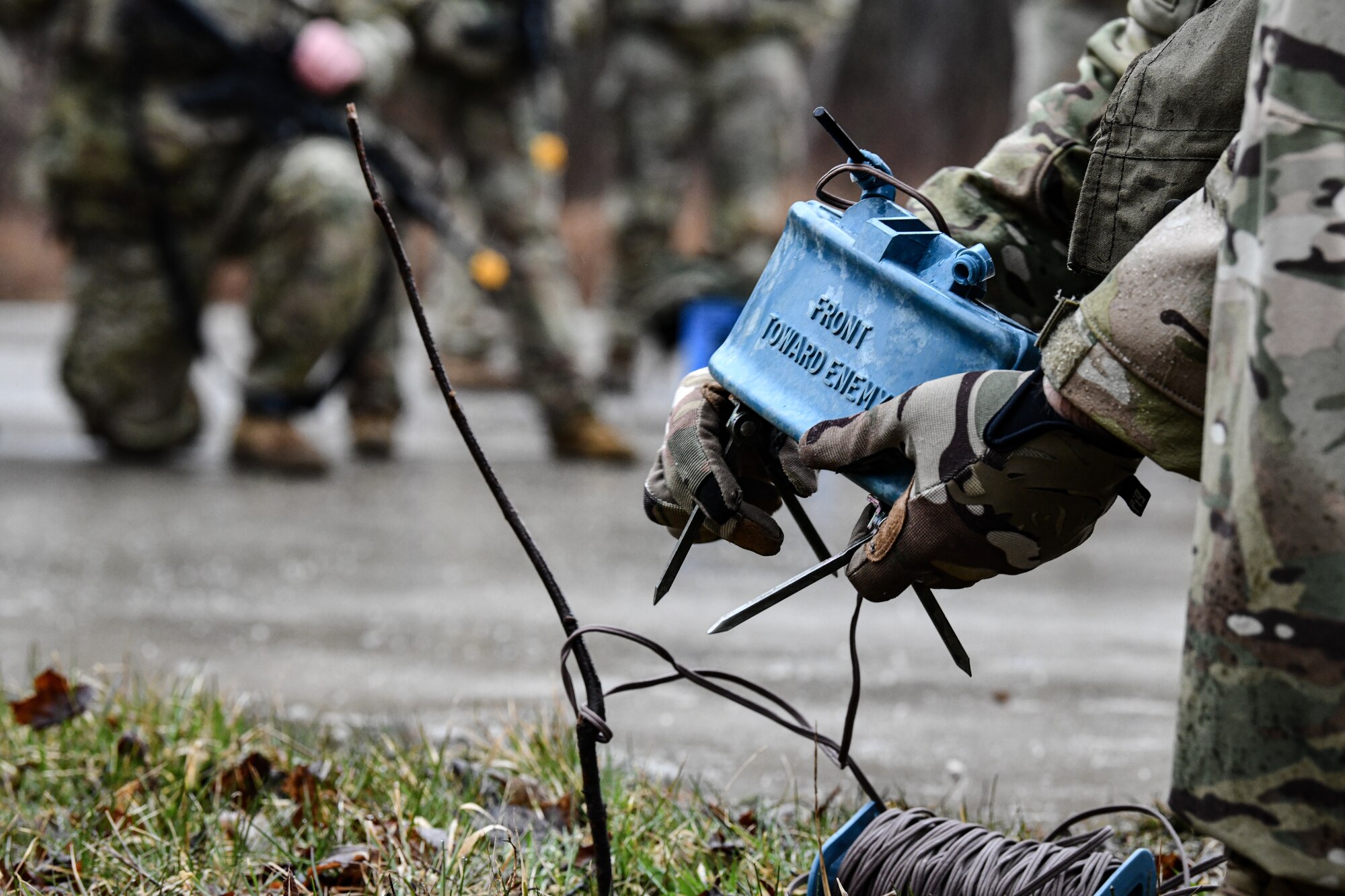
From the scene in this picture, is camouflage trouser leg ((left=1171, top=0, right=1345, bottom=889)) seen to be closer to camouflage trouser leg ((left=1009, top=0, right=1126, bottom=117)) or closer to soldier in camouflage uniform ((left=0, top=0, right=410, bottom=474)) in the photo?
soldier in camouflage uniform ((left=0, top=0, right=410, bottom=474))

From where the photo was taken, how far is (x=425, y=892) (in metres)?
1.67

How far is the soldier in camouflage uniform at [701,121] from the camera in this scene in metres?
8.16

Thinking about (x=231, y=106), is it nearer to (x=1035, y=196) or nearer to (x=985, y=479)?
(x=1035, y=196)

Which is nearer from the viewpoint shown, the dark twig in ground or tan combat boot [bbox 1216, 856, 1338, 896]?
tan combat boot [bbox 1216, 856, 1338, 896]

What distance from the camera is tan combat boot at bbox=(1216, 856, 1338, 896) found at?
3.97 feet

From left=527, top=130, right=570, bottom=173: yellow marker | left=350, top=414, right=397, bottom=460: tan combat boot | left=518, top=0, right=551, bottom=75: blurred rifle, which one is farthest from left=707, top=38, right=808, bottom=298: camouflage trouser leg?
left=350, top=414, right=397, bottom=460: tan combat boot

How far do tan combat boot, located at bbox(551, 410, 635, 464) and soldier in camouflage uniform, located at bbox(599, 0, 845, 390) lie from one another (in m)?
2.04

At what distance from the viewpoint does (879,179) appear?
5.18 feet

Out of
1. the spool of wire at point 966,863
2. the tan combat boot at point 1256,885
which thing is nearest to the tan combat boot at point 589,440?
the spool of wire at point 966,863

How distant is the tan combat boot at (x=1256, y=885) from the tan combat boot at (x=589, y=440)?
4759 millimetres

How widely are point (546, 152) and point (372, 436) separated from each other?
1.36 metres

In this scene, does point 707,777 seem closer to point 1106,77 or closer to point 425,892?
point 425,892

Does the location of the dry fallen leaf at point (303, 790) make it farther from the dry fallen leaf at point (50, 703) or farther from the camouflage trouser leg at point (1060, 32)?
the camouflage trouser leg at point (1060, 32)

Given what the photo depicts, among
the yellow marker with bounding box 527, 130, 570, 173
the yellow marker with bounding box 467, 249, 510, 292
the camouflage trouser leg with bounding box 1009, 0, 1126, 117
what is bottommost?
the yellow marker with bounding box 467, 249, 510, 292
